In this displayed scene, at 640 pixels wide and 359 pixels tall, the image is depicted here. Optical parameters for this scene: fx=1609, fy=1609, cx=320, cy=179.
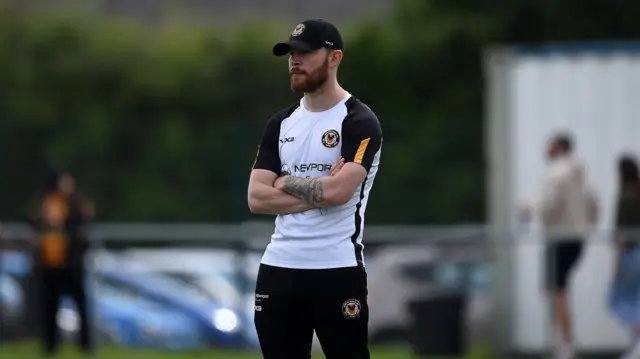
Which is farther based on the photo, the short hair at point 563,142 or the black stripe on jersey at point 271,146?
the short hair at point 563,142

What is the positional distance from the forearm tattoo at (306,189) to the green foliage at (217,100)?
10833 millimetres

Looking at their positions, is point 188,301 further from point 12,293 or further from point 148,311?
point 12,293

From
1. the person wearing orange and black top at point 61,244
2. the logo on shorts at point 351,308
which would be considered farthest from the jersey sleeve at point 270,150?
the person wearing orange and black top at point 61,244

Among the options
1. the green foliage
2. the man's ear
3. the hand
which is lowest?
the hand

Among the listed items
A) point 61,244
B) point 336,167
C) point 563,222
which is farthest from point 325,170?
point 61,244

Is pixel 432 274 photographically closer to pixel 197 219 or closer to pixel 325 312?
pixel 197 219

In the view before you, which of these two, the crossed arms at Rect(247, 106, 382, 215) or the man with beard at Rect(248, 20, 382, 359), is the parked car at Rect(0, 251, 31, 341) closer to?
the crossed arms at Rect(247, 106, 382, 215)

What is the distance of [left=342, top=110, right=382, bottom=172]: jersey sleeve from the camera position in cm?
755

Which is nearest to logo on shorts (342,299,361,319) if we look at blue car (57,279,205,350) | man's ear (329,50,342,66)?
man's ear (329,50,342,66)

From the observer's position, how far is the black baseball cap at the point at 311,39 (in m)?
7.53

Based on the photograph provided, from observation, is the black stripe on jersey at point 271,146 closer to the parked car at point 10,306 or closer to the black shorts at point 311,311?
the black shorts at point 311,311

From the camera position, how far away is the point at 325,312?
7.50 m

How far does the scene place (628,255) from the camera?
51.7 ft

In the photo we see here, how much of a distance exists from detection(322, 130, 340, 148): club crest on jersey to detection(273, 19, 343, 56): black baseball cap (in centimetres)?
40
